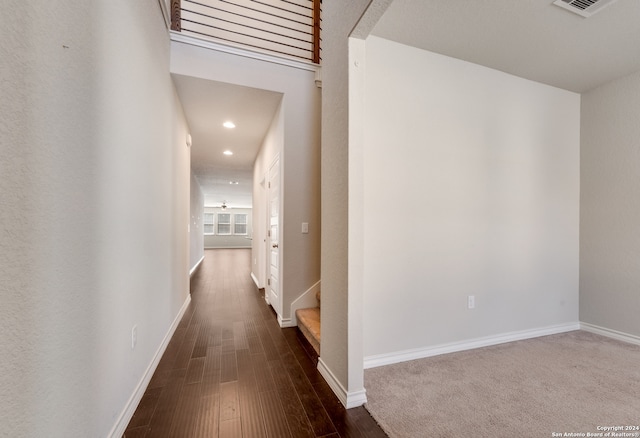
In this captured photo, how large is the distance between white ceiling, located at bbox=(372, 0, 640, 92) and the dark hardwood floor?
2704 mm

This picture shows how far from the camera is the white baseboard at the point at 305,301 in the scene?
288cm

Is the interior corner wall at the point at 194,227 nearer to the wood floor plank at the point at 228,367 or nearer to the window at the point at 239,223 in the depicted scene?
the wood floor plank at the point at 228,367

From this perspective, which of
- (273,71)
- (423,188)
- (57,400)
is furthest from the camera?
(273,71)

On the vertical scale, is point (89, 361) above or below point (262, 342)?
above

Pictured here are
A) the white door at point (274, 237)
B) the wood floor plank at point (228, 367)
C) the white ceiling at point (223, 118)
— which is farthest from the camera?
the white door at point (274, 237)

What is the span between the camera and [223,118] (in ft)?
11.3

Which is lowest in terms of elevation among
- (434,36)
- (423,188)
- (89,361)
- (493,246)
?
(89,361)

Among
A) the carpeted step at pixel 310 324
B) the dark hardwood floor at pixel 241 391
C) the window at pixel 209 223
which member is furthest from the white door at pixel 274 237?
the window at pixel 209 223

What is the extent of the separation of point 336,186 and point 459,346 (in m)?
1.91

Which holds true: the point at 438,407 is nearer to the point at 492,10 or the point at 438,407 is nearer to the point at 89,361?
the point at 89,361

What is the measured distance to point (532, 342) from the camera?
252 centimetres

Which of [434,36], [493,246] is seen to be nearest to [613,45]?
[434,36]

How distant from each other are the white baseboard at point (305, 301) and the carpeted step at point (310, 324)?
5 centimetres

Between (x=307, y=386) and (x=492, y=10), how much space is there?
3019mm
